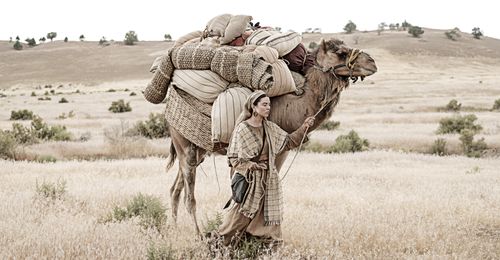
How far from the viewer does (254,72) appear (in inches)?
258

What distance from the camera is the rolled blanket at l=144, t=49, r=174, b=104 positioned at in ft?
25.2

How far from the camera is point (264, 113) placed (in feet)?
20.0

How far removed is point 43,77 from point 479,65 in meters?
67.2

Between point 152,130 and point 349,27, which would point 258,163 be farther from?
point 349,27

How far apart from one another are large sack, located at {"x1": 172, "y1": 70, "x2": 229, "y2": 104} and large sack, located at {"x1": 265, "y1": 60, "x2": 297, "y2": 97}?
710 mm

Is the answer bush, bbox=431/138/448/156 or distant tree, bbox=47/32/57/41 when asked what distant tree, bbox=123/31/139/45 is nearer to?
distant tree, bbox=47/32/57/41

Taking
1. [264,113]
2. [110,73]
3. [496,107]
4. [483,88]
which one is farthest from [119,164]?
[110,73]

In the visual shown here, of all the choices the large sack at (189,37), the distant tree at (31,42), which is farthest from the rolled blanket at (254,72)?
the distant tree at (31,42)

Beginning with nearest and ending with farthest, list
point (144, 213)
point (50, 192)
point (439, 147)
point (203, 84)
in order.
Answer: point (203, 84), point (144, 213), point (50, 192), point (439, 147)

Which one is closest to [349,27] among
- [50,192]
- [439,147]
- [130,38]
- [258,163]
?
[130,38]

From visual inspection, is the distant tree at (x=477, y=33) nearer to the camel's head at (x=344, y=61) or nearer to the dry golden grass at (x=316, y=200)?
the dry golden grass at (x=316, y=200)

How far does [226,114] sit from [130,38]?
448ft

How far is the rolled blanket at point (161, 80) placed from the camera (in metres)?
7.68

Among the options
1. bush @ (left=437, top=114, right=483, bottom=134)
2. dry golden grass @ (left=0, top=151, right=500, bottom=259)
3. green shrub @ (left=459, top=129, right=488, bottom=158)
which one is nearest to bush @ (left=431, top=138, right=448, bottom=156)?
green shrub @ (left=459, top=129, right=488, bottom=158)
